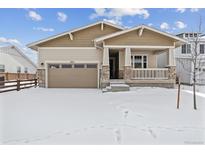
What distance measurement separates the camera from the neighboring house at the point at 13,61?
23381 mm

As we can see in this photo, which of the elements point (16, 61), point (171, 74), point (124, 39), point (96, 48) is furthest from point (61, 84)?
point (16, 61)

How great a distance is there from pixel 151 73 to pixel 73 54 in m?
5.36

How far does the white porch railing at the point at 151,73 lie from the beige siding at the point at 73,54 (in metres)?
2.75

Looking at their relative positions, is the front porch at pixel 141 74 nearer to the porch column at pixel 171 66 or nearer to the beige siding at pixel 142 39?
the porch column at pixel 171 66

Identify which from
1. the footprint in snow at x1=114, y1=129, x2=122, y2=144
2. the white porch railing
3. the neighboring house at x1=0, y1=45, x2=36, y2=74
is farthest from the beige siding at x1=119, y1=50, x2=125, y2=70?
the neighboring house at x1=0, y1=45, x2=36, y2=74

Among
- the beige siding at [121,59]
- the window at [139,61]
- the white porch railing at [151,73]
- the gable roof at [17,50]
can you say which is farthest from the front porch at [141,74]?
the gable roof at [17,50]

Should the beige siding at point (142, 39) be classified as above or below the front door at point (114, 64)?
above

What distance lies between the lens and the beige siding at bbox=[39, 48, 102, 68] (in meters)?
13.9

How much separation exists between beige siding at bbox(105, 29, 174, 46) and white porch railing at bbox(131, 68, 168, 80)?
1612 mm

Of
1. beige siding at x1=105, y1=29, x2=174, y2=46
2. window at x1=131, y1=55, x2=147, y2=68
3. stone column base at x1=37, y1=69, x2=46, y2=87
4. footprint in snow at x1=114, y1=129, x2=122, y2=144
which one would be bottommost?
footprint in snow at x1=114, y1=129, x2=122, y2=144

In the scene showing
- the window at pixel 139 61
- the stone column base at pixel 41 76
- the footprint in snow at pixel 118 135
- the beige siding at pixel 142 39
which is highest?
the beige siding at pixel 142 39

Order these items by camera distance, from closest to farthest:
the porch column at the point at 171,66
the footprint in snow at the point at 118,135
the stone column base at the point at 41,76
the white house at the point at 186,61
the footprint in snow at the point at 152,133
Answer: the footprint in snow at the point at 118,135, the footprint in snow at the point at 152,133, the porch column at the point at 171,66, the stone column base at the point at 41,76, the white house at the point at 186,61

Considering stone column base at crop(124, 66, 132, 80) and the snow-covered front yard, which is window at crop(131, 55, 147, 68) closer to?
stone column base at crop(124, 66, 132, 80)
